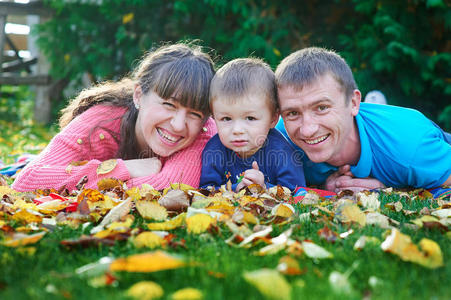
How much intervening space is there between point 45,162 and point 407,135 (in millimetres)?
2355

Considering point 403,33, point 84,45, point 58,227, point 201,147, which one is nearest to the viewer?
point 58,227

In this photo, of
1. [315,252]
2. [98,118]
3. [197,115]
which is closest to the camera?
[315,252]

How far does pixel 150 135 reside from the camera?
291 cm

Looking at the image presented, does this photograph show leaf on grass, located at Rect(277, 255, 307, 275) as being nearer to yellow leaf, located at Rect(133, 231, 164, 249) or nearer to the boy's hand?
yellow leaf, located at Rect(133, 231, 164, 249)

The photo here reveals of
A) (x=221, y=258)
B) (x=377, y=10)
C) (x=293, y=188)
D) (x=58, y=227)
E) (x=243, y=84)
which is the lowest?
(x=293, y=188)

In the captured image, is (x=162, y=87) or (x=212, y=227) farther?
(x=162, y=87)

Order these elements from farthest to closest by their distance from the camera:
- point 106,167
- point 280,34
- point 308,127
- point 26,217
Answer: point 280,34 → point 106,167 → point 308,127 → point 26,217

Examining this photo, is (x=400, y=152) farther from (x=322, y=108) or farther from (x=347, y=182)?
(x=322, y=108)

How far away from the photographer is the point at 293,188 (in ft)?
9.03

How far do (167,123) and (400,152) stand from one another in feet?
4.87

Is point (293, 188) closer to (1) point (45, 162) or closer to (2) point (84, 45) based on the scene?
(1) point (45, 162)

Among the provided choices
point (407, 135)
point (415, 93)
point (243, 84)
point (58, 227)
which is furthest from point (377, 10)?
point (58, 227)

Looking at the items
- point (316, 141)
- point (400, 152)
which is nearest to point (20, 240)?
point (316, 141)

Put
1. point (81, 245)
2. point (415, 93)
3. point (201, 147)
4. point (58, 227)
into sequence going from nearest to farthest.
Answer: point (81, 245)
point (58, 227)
point (201, 147)
point (415, 93)
